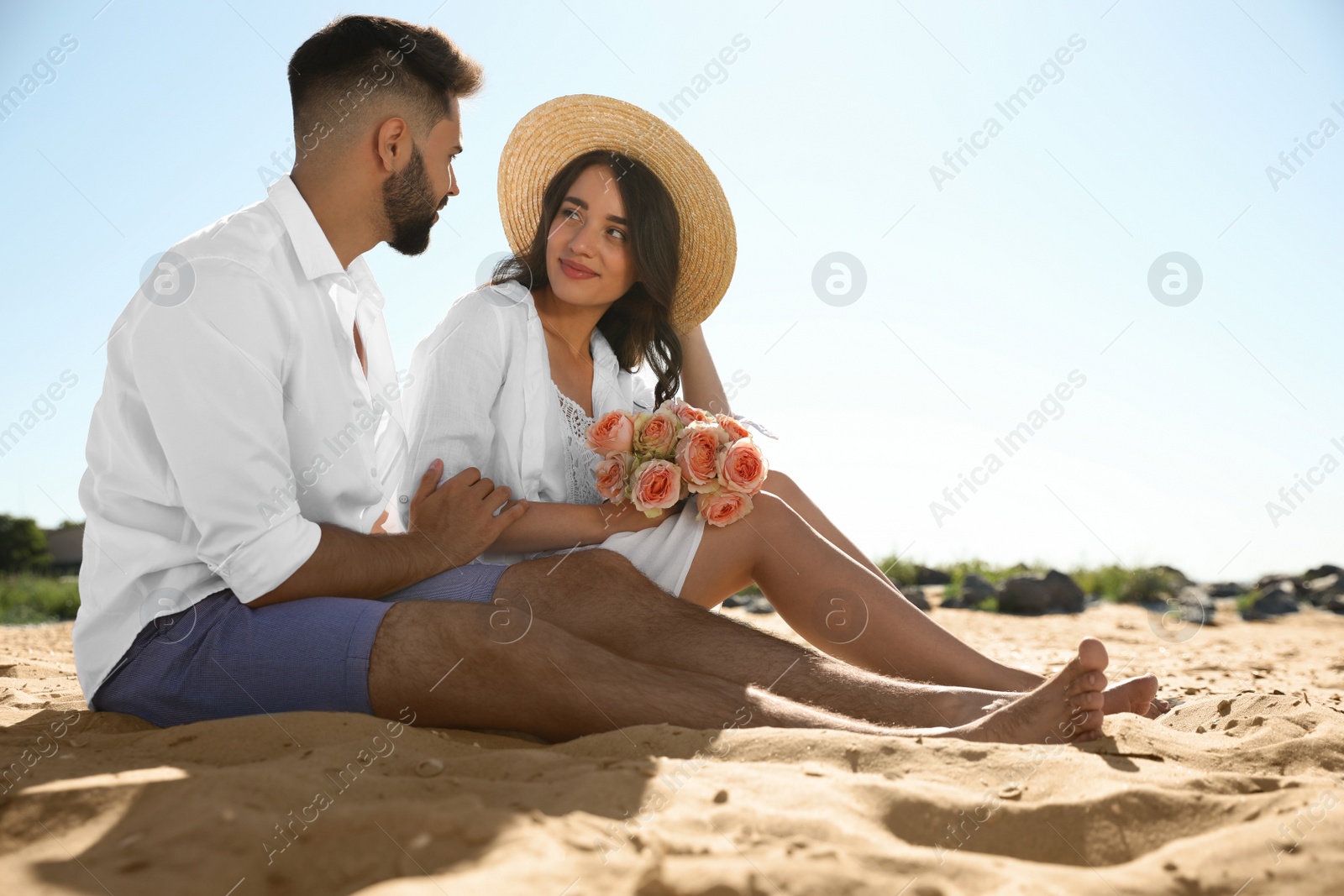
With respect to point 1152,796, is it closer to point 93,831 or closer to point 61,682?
point 93,831

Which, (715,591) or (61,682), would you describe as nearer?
(715,591)

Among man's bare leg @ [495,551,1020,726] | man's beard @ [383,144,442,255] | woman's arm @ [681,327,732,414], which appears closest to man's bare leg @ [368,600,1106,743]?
man's bare leg @ [495,551,1020,726]

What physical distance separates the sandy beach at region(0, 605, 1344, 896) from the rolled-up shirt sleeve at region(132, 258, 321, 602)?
486 mm

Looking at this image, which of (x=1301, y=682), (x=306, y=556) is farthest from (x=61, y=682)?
(x=1301, y=682)

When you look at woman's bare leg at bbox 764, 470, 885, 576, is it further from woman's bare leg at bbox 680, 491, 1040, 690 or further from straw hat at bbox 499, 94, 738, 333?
straw hat at bbox 499, 94, 738, 333

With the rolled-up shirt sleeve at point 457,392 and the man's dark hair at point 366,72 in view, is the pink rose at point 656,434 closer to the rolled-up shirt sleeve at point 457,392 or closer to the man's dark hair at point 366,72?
the rolled-up shirt sleeve at point 457,392

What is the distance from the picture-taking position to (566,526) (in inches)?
149

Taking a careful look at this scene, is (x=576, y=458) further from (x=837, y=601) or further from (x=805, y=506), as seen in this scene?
(x=837, y=601)

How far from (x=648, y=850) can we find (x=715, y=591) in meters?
2.20

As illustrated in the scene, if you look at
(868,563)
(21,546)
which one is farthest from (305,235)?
(21,546)

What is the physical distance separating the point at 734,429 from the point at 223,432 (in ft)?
6.30

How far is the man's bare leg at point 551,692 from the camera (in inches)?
109

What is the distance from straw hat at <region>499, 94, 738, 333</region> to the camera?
185 inches

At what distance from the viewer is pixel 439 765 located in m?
2.20
